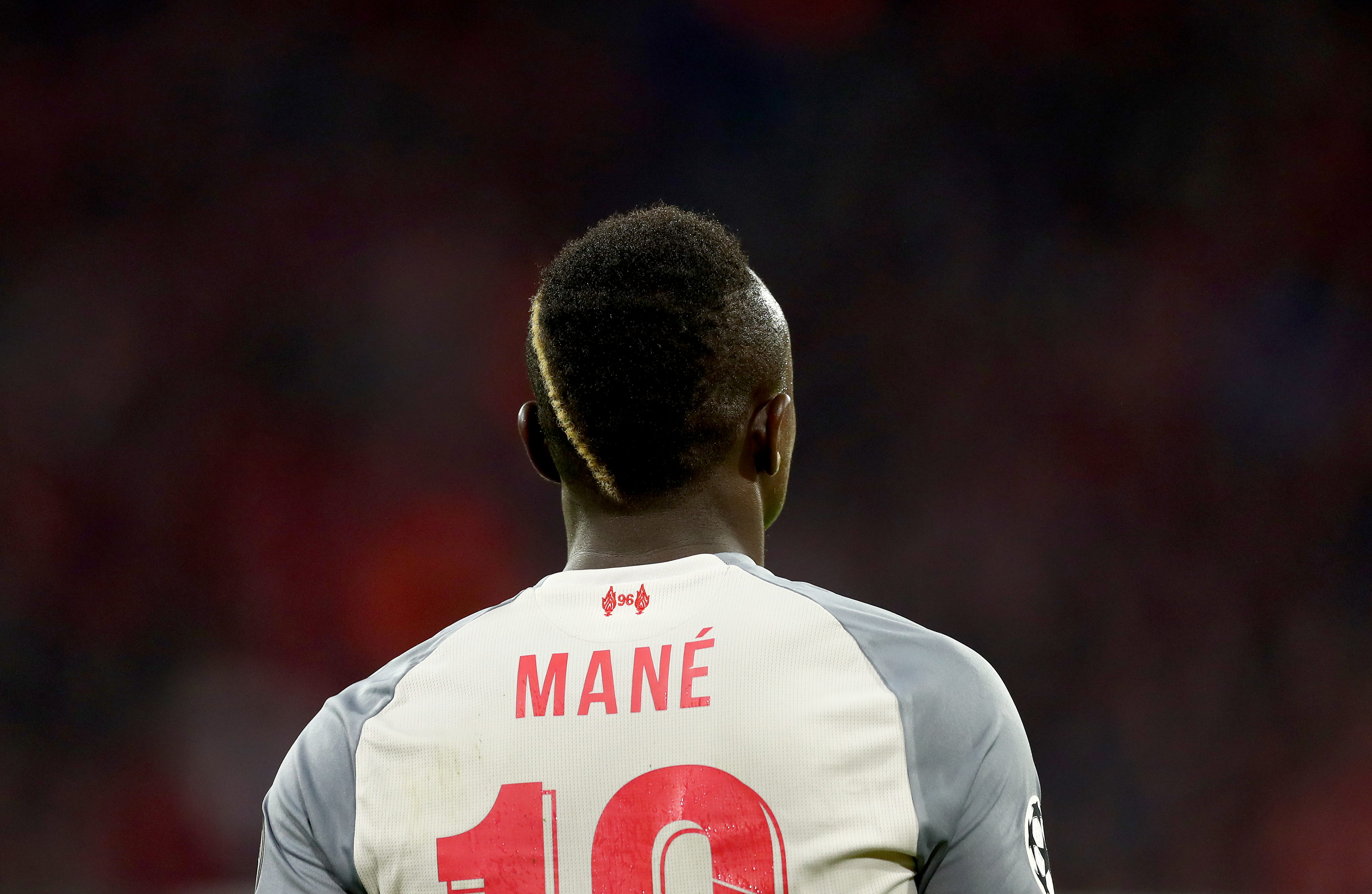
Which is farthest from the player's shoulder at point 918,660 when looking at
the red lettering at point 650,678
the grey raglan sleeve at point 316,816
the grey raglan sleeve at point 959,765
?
the grey raglan sleeve at point 316,816

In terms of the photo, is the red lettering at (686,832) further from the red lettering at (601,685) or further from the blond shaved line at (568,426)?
the blond shaved line at (568,426)

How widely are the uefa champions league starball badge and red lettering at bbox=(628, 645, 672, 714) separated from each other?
229 mm

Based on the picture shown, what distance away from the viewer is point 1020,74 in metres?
4.56

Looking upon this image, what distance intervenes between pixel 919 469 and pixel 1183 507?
92 cm

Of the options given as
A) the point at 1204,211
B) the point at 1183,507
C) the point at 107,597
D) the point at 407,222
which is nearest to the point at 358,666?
the point at 107,597

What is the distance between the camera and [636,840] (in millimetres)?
748

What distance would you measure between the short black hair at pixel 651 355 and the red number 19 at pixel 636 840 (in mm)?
209

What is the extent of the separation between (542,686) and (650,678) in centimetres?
7

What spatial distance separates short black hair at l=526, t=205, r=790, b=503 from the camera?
2.84ft

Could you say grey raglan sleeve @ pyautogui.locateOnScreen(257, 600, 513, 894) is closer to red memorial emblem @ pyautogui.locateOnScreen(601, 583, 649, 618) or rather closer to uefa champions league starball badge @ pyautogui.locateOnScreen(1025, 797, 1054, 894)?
red memorial emblem @ pyautogui.locateOnScreen(601, 583, 649, 618)

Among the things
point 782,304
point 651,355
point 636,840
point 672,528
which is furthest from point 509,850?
point 782,304

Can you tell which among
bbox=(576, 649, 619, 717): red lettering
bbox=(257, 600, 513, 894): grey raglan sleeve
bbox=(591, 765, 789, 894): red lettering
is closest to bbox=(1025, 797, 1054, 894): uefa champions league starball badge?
bbox=(591, 765, 789, 894): red lettering

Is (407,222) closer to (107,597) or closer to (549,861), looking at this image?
(107,597)

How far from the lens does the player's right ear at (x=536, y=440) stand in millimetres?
925
